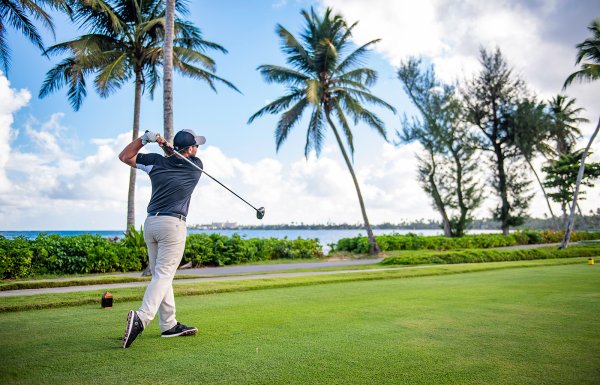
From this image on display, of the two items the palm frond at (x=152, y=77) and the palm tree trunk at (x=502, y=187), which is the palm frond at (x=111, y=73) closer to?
the palm frond at (x=152, y=77)

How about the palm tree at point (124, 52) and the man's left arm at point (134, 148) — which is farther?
the palm tree at point (124, 52)

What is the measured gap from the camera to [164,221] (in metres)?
4.32

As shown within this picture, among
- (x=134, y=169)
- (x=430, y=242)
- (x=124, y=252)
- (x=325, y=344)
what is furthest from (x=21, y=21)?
(x=430, y=242)

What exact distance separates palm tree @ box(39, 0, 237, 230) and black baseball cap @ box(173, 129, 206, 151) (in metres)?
14.2

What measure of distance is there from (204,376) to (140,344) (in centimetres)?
133

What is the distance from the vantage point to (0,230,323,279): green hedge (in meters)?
12.2

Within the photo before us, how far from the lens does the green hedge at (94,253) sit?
12156 millimetres

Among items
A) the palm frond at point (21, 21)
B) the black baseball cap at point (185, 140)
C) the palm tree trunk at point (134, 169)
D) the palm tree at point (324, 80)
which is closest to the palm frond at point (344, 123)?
the palm tree at point (324, 80)

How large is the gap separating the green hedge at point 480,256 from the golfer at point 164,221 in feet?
41.4

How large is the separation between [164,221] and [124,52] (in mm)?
17265

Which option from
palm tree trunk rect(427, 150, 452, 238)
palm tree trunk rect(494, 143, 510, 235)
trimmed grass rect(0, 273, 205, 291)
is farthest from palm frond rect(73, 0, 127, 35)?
palm tree trunk rect(494, 143, 510, 235)

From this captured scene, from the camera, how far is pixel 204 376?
296 centimetres

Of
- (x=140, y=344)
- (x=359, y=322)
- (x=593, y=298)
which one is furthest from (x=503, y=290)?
(x=140, y=344)

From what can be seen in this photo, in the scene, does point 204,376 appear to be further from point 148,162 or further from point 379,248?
point 379,248
